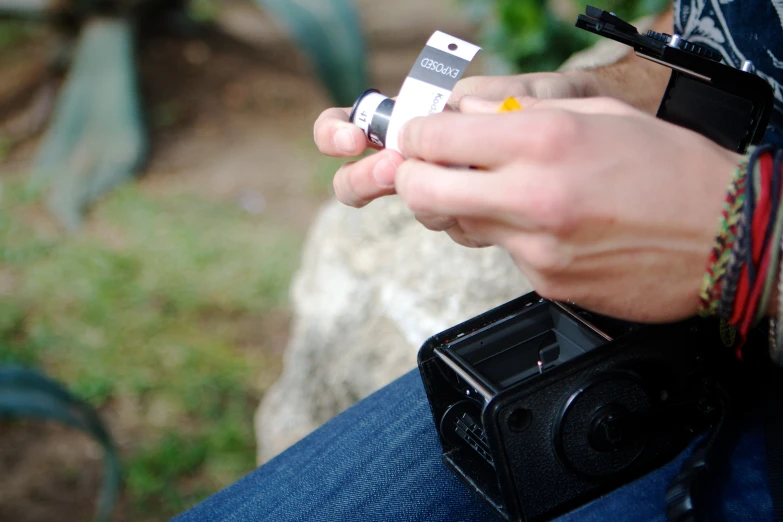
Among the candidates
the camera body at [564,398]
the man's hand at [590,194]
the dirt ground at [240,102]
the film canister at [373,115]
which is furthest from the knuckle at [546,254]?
the dirt ground at [240,102]

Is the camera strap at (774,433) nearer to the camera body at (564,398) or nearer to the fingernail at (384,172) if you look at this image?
the camera body at (564,398)

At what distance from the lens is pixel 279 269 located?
2.47 m

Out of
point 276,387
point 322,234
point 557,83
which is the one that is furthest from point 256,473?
point 322,234

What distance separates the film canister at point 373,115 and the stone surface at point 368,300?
528 millimetres

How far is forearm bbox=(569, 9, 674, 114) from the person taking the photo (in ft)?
3.43

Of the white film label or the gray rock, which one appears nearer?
the white film label

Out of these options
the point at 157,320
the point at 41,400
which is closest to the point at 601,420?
the point at 41,400

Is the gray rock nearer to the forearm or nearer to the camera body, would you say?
the forearm

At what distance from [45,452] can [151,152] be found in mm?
1494

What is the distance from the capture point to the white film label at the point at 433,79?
77 centimetres

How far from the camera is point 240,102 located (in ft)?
11.2

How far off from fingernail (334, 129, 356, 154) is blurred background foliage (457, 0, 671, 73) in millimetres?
1605

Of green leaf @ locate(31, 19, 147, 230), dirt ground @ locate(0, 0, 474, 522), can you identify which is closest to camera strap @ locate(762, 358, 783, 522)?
dirt ground @ locate(0, 0, 474, 522)

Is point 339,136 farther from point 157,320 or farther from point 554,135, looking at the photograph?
point 157,320
